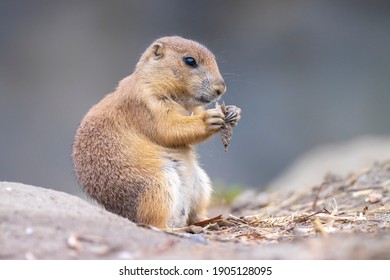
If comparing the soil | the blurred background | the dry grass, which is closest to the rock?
the dry grass

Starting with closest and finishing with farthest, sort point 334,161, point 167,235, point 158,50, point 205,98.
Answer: point 167,235
point 205,98
point 158,50
point 334,161

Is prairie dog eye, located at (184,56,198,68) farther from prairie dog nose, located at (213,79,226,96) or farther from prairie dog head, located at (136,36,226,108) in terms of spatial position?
prairie dog nose, located at (213,79,226,96)

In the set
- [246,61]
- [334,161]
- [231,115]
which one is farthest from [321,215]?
[246,61]

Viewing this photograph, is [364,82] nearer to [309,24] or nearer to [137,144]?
[309,24]

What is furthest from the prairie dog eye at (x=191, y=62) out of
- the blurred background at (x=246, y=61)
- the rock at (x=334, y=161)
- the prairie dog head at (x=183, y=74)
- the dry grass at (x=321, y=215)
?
the blurred background at (x=246, y=61)

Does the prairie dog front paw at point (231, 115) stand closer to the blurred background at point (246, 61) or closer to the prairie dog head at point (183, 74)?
the prairie dog head at point (183, 74)

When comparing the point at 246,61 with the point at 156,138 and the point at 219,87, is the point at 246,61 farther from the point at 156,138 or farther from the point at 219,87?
the point at 156,138
